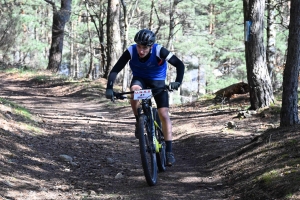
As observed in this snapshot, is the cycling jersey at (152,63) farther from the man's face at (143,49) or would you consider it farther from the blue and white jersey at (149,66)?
the man's face at (143,49)

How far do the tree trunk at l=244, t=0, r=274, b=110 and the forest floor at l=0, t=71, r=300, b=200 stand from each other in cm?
54

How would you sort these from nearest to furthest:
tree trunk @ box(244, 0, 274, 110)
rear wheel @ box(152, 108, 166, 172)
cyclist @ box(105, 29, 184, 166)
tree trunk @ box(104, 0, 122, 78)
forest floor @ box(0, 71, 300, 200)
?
forest floor @ box(0, 71, 300, 200), cyclist @ box(105, 29, 184, 166), rear wheel @ box(152, 108, 166, 172), tree trunk @ box(244, 0, 274, 110), tree trunk @ box(104, 0, 122, 78)

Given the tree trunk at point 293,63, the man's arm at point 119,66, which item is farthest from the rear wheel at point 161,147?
the tree trunk at point 293,63

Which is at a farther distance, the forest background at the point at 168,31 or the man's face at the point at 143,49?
the forest background at the point at 168,31

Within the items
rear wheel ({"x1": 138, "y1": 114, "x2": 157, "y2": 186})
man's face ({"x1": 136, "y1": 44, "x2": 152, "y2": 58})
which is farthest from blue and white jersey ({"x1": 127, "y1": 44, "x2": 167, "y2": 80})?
rear wheel ({"x1": 138, "y1": 114, "x2": 157, "y2": 186})

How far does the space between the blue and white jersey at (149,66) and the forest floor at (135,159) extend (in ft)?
4.79

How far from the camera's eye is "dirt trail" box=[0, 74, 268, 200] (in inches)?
203

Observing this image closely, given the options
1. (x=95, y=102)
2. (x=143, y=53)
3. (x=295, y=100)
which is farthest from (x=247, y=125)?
(x=95, y=102)

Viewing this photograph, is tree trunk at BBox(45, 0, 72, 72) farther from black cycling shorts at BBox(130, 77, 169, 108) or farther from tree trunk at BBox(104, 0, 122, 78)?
black cycling shorts at BBox(130, 77, 169, 108)

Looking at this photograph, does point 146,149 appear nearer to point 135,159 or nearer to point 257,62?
point 135,159

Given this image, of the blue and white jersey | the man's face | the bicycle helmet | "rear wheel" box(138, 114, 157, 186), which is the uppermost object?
the bicycle helmet

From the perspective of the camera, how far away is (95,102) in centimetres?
1596

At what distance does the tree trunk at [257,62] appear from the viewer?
33.5 ft

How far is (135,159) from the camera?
24.2 feet
